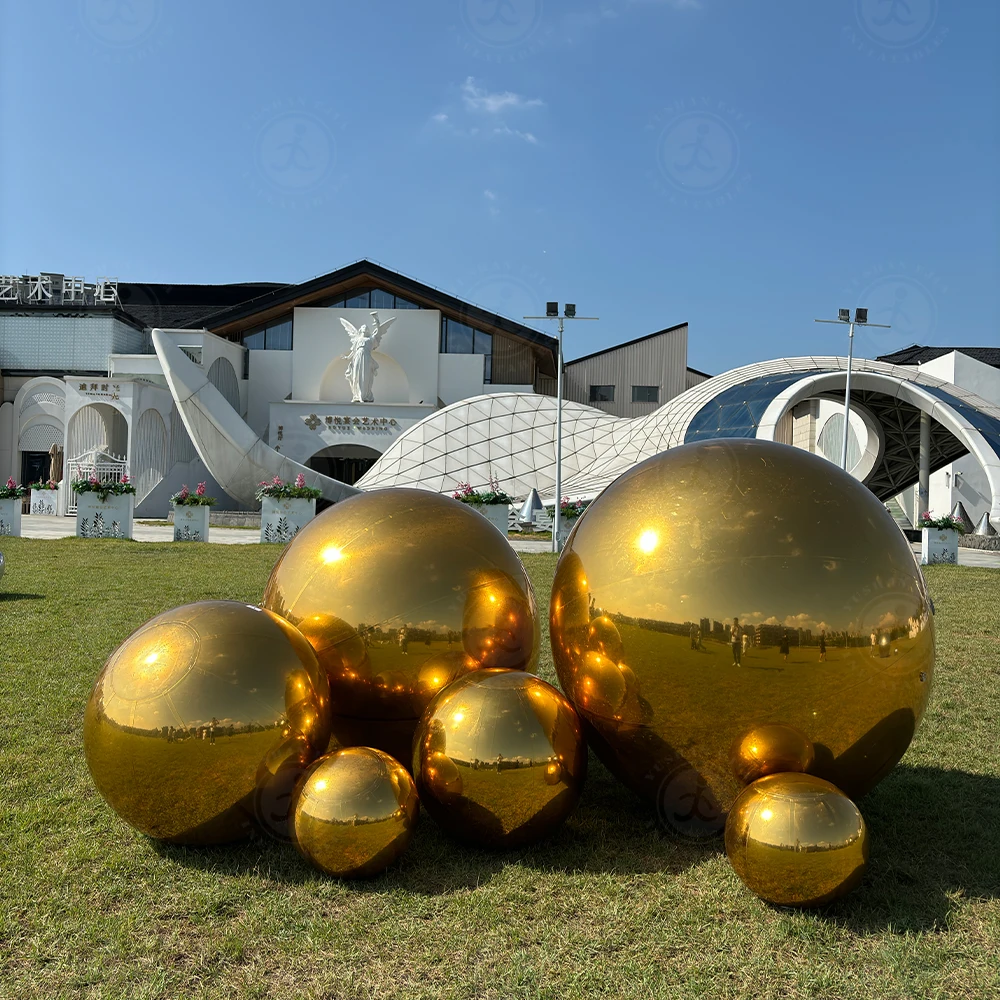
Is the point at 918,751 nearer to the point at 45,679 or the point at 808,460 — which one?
the point at 808,460

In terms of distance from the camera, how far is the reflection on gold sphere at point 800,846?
2.73m

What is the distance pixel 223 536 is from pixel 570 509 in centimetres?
1004

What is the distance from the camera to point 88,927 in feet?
8.66

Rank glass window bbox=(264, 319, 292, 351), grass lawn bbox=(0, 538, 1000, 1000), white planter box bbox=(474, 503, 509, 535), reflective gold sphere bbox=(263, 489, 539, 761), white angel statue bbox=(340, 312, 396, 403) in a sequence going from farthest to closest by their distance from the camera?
glass window bbox=(264, 319, 292, 351) → white angel statue bbox=(340, 312, 396, 403) → white planter box bbox=(474, 503, 509, 535) → reflective gold sphere bbox=(263, 489, 539, 761) → grass lawn bbox=(0, 538, 1000, 1000)

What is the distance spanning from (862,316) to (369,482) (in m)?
19.7

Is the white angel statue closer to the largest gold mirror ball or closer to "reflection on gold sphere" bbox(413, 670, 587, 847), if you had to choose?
the largest gold mirror ball

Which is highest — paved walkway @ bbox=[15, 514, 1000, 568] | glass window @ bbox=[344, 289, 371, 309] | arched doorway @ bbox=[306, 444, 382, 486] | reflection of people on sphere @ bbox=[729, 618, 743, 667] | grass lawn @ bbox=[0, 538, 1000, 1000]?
glass window @ bbox=[344, 289, 371, 309]

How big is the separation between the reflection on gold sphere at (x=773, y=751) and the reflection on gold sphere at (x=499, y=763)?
2.10ft

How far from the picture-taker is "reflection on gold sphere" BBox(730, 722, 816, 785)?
123 inches

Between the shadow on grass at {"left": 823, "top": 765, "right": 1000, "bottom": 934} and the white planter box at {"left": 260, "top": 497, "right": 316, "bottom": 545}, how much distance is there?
17326mm

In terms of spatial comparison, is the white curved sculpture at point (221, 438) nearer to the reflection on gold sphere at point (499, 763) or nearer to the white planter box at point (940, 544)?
the white planter box at point (940, 544)

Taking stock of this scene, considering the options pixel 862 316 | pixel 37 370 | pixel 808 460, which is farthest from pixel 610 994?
pixel 37 370

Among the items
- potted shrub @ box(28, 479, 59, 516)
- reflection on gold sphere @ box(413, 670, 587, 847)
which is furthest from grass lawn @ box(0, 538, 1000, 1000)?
potted shrub @ box(28, 479, 59, 516)

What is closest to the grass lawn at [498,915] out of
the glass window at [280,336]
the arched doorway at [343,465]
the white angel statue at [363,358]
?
A: the white angel statue at [363,358]
